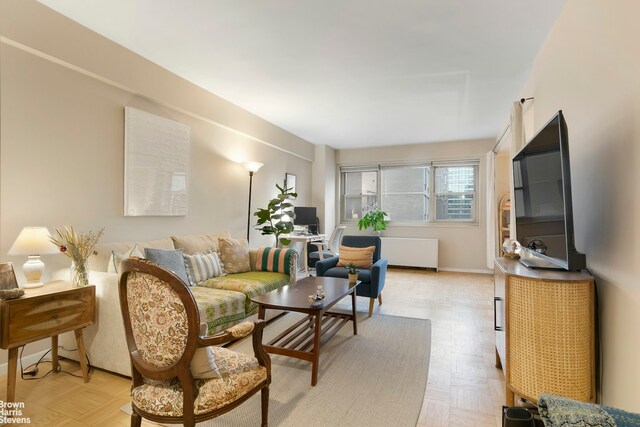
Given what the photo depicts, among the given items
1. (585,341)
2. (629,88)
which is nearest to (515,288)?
(585,341)

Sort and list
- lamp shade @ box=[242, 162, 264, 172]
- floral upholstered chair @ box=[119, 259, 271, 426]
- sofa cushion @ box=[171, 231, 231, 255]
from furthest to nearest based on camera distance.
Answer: lamp shade @ box=[242, 162, 264, 172]
sofa cushion @ box=[171, 231, 231, 255]
floral upholstered chair @ box=[119, 259, 271, 426]

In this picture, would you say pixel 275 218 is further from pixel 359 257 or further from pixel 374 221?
pixel 374 221

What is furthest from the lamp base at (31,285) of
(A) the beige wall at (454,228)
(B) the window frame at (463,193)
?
(B) the window frame at (463,193)

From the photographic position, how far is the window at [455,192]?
6.69 meters

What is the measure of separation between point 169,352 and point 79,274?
4.80ft

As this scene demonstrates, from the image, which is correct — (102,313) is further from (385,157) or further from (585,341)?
(385,157)

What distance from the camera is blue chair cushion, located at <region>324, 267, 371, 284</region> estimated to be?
370cm

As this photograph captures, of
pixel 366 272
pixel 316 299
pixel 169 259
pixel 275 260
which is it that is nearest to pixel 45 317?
pixel 169 259

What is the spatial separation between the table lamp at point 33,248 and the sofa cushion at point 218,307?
992 millimetres

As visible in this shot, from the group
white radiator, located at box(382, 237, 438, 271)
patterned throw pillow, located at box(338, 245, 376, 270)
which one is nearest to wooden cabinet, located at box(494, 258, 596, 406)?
patterned throw pillow, located at box(338, 245, 376, 270)

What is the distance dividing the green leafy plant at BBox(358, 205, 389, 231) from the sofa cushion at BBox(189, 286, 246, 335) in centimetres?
438

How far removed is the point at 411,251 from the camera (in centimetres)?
669

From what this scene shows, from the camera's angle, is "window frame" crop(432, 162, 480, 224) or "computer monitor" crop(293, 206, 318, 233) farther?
"window frame" crop(432, 162, 480, 224)

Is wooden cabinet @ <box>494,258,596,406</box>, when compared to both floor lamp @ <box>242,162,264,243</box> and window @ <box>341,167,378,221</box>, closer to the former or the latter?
floor lamp @ <box>242,162,264,243</box>
